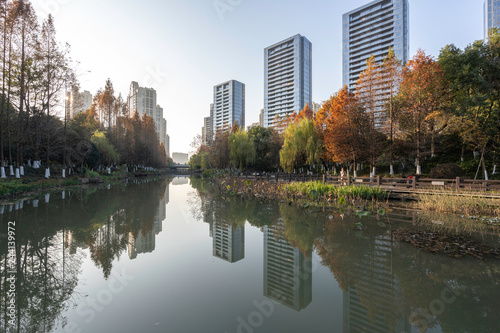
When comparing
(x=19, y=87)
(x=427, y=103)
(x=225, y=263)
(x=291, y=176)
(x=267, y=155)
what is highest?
(x=19, y=87)

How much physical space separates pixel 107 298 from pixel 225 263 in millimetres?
2269

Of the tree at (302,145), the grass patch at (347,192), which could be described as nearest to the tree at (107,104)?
→ the tree at (302,145)

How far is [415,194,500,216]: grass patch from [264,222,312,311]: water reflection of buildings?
7.97 meters

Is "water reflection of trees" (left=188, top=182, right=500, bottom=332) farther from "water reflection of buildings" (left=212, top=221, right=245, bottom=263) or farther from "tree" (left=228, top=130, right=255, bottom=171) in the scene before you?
"tree" (left=228, top=130, right=255, bottom=171)

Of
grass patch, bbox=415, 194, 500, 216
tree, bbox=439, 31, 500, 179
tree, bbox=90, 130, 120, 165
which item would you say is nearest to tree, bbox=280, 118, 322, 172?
tree, bbox=439, 31, 500, 179

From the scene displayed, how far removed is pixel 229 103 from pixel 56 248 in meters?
101

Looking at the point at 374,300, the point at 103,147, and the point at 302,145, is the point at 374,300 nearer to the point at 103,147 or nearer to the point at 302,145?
the point at 302,145

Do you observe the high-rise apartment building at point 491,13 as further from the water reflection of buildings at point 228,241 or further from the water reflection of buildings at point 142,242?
the water reflection of buildings at point 142,242

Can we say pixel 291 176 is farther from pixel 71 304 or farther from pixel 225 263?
pixel 71 304

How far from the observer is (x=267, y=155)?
3606cm

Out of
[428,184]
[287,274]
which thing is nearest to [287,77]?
[428,184]

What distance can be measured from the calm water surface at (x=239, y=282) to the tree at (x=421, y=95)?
16.5m

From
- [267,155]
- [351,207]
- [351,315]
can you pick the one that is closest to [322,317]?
[351,315]

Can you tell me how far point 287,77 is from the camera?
79.2 m
